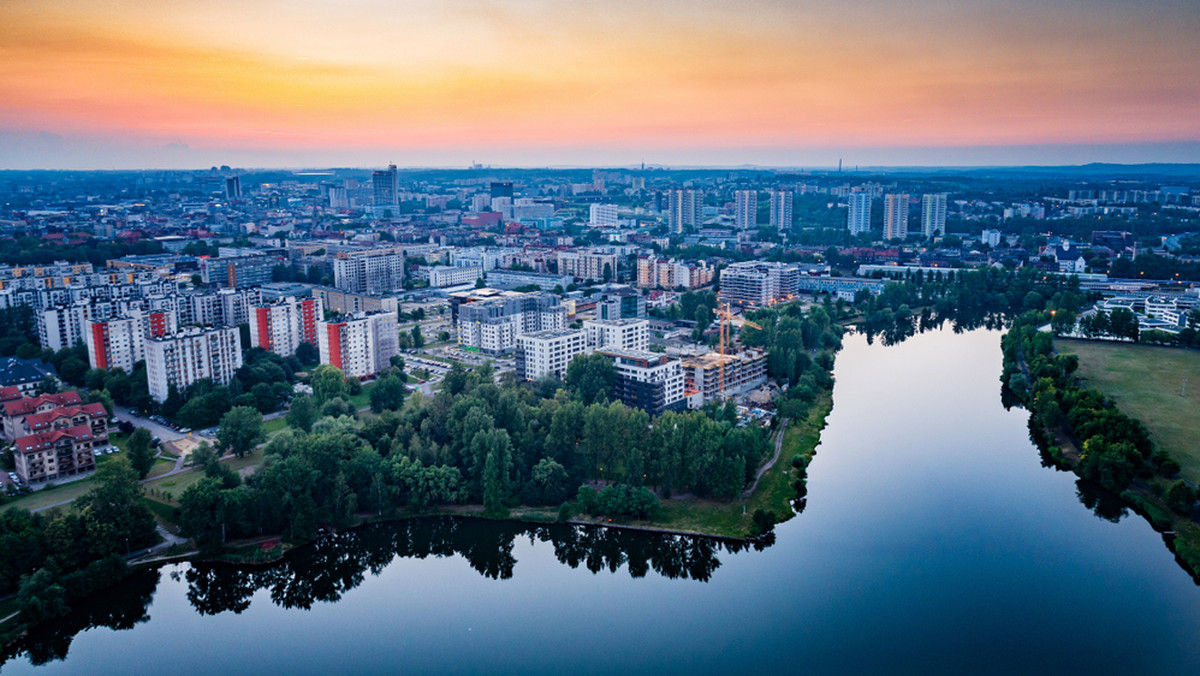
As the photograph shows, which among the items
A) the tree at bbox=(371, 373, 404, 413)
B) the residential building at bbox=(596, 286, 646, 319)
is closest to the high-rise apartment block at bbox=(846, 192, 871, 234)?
the residential building at bbox=(596, 286, 646, 319)

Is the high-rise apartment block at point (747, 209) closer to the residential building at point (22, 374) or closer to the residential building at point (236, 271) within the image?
the residential building at point (236, 271)

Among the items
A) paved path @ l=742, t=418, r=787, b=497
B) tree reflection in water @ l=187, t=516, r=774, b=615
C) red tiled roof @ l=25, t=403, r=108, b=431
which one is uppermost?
red tiled roof @ l=25, t=403, r=108, b=431

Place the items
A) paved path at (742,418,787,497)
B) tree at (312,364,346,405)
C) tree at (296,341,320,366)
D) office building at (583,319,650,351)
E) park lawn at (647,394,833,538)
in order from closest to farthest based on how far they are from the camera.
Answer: park lawn at (647,394,833,538)
paved path at (742,418,787,497)
tree at (312,364,346,405)
office building at (583,319,650,351)
tree at (296,341,320,366)

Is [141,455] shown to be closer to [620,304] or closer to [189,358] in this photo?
[189,358]

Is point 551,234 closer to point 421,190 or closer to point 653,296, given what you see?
point 653,296

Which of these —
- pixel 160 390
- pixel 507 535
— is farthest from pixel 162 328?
pixel 507 535

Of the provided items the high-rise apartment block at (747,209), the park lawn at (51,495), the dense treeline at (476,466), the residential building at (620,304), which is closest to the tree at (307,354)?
the dense treeline at (476,466)

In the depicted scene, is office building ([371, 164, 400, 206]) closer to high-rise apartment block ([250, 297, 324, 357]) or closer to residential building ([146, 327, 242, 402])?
high-rise apartment block ([250, 297, 324, 357])
